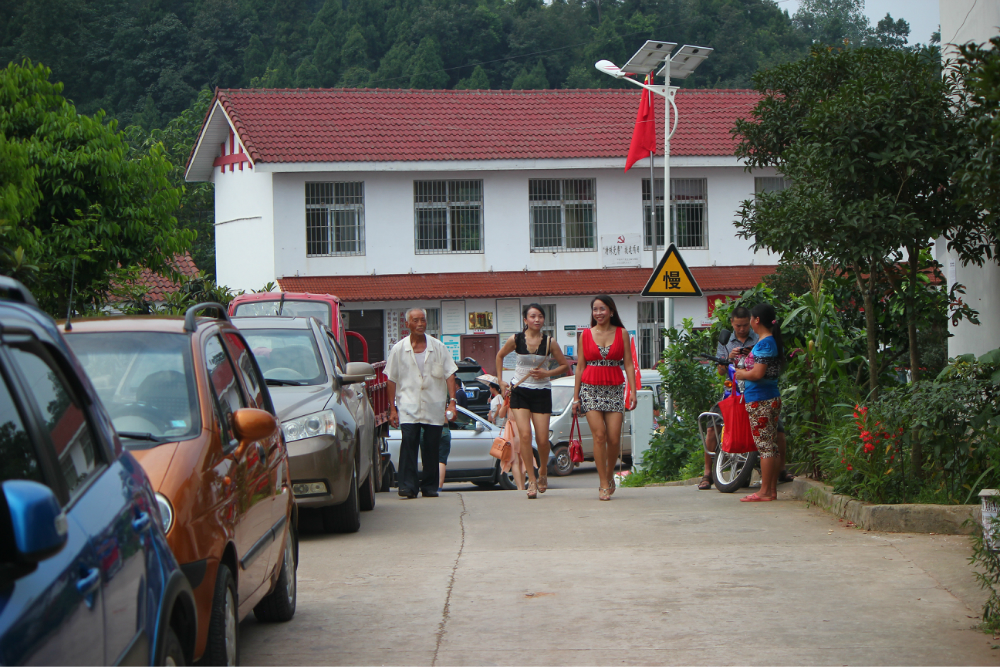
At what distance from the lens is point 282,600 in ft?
18.5

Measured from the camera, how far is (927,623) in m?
5.42

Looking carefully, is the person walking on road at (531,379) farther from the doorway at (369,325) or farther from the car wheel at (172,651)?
the doorway at (369,325)

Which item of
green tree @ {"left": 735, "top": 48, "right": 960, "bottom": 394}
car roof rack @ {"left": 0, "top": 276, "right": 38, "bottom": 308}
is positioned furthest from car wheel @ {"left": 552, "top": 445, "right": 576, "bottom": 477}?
car roof rack @ {"left": 0, "top": 276, "right": 38, "bottom": 308}

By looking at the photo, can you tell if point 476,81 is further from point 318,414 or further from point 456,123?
point 318,414

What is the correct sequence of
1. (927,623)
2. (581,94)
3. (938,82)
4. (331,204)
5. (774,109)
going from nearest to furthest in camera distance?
(927,623) → (938,82) → (774,109) → (331,204) → (581,94)

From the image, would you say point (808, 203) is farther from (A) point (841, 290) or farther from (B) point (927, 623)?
(B) point (927, 623)

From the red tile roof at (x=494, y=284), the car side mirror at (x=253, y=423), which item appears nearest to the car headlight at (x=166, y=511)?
the car side mirror at (x=253, y=423)

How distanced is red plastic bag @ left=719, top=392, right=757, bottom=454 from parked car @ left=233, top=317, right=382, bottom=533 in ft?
11.2

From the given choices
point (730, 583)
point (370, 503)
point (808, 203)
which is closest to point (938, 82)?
point (808, 203)

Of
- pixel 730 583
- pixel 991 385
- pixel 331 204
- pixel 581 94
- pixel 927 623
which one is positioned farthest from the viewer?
pixel 581 94

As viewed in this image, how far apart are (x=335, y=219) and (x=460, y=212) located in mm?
3453

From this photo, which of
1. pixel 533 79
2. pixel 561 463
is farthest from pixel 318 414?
pixel 533 79

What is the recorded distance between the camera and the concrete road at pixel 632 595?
5059 mm

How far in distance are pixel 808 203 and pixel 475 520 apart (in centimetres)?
384
